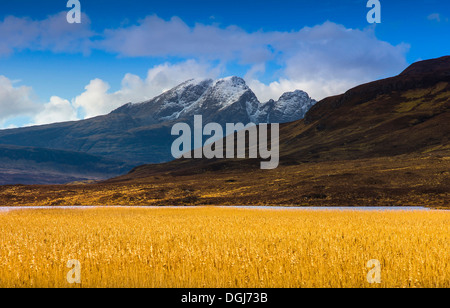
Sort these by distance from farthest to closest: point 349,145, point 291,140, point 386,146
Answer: point 291,140, point 349,145, point 386,146

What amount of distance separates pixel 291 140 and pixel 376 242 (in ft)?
589

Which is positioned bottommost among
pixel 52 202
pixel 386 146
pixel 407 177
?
pixel 52 202

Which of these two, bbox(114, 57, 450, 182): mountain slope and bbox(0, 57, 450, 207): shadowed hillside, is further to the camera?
bbox(114, 57, 450, 182): mountain slope

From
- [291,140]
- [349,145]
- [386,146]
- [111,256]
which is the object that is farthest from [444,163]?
[291,140]

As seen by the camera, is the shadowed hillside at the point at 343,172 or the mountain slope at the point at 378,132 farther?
the mountain slope at the point at 378,132

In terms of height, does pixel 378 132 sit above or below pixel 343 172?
above

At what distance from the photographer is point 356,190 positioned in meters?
60.2

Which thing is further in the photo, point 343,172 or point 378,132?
point 378,132

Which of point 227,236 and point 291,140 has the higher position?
point 291,140

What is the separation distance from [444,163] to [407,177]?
18.1m
